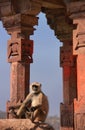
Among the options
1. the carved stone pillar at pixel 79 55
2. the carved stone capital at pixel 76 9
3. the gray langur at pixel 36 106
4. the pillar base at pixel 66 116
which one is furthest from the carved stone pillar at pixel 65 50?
the gray langur at pixel 36 106

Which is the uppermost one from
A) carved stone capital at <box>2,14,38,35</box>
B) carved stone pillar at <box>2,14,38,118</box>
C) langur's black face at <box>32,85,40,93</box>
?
carved stone capital at <box>2,14,38,35</box>

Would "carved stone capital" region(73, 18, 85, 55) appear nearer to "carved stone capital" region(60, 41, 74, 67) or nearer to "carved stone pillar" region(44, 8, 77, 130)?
"carved stone pillar" region(44, 8, 77, 130)

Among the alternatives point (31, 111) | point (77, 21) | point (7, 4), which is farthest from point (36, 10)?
point (31, 111)

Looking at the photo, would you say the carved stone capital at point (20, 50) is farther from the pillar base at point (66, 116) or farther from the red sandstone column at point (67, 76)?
the red sandstone column at point (67, 76)

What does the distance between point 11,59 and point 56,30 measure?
3364 mm

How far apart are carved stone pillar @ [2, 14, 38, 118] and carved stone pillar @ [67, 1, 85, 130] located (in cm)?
220

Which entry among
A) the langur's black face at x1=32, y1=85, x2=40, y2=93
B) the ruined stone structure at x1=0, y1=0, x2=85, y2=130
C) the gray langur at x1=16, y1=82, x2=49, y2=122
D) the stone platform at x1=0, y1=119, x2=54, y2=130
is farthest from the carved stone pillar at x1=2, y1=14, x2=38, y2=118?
the stone platform at x1=0, y1=119, x2=54, y2=130

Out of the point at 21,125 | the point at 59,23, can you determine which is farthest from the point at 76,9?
the point at 59,23

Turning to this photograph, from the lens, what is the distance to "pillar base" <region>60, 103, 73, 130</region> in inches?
655

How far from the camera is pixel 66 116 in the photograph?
16797 millimetres

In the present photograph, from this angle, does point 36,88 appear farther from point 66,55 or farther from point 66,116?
point 66,55

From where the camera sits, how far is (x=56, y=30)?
59.3ft

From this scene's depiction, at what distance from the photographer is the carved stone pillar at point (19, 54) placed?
1504 cm

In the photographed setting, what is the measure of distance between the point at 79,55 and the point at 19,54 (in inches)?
104
